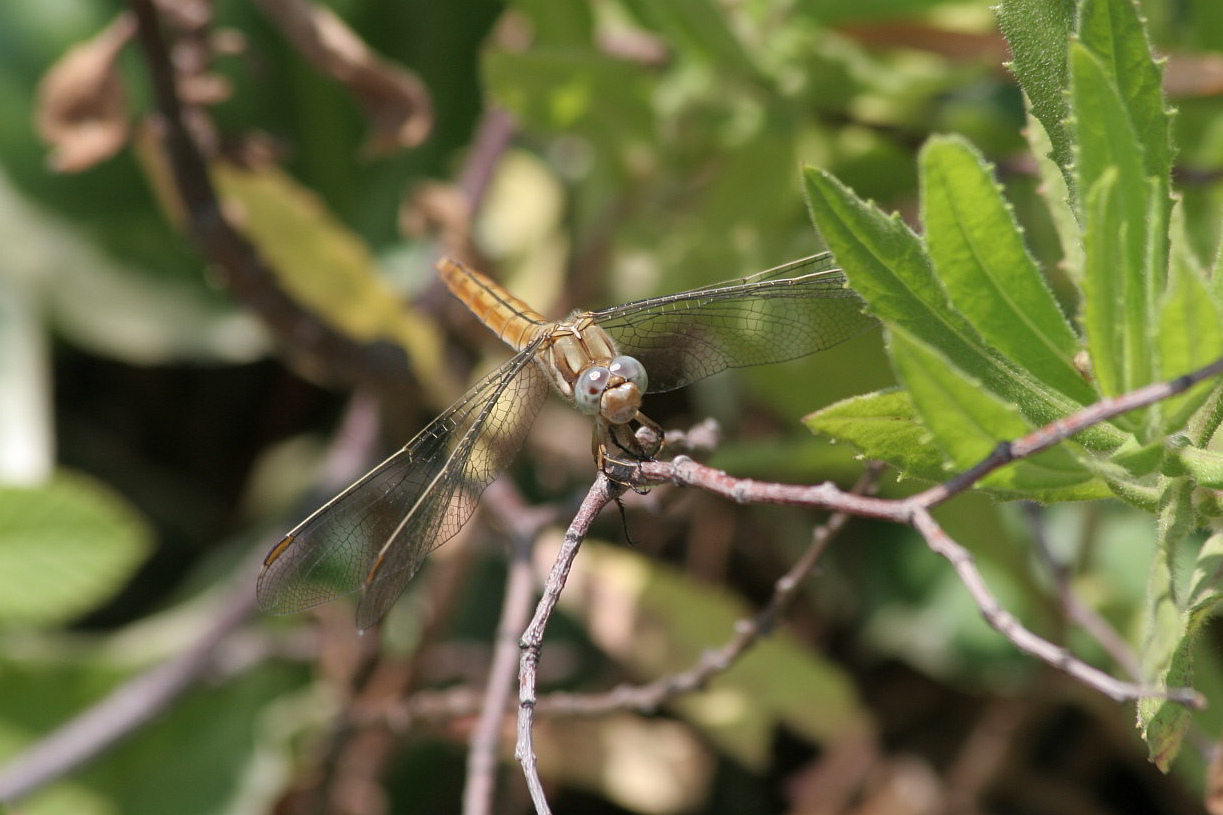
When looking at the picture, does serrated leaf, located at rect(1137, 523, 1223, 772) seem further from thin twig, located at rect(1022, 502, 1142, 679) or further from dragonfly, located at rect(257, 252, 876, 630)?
thin twig, located at rect(1022, 502, 1142, 679)

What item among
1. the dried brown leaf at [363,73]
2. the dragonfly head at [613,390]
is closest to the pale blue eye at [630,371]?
the dragonfly head at [613,390]

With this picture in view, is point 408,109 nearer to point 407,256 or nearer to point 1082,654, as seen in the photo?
point 407,256

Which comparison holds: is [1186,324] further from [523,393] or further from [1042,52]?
[523,393]

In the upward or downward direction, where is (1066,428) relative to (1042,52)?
downward

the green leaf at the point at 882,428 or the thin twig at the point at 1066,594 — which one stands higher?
the green leaf at the point at 882,428

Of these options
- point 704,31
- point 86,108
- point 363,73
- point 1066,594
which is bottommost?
point 1066,594

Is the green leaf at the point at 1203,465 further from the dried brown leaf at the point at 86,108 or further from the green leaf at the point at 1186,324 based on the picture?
the dried brown leaf at the point at 86,108

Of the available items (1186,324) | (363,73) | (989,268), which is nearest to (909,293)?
(989,268)

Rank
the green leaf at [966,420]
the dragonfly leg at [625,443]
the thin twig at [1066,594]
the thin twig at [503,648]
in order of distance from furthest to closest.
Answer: the thin twig at [1066,594] → the thin twig at [503,648] → the dragonfly leg at [625,443] → the green leaf at [966,420]

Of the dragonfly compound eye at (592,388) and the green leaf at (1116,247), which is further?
the dragonfly compound eye at (592,388)
